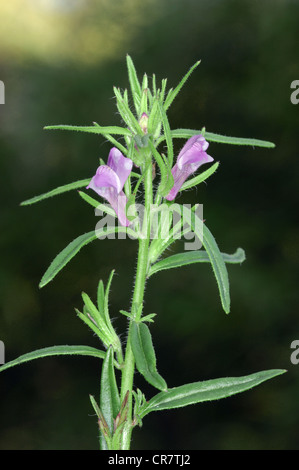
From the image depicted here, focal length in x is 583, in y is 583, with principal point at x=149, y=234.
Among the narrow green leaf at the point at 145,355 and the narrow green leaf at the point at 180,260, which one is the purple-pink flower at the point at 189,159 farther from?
the narrow green leaf at the point at 145,355

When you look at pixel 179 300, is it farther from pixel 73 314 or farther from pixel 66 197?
pixel 66 197

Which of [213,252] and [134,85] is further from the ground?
[134,85]

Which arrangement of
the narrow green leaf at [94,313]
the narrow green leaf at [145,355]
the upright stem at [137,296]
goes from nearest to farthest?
the narrow green leaf at [145,355] → the upright stem at [137,296] → the narrow green leaf at [94,313]

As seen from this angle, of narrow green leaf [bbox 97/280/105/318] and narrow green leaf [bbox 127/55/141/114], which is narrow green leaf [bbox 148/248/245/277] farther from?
narrow green leaf [bbox 127/55/141/114]

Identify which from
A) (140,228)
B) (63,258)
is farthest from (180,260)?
(63,258)

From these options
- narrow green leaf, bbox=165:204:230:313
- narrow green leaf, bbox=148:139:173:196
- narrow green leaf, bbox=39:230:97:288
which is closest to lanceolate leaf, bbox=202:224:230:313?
narrow green leaf, bbox=165:204:230:313

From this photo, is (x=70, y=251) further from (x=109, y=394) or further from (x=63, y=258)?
(x=109, y=394)

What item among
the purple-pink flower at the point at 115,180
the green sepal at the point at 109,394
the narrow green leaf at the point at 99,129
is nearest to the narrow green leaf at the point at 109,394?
the green sepal at the point at 109,394
